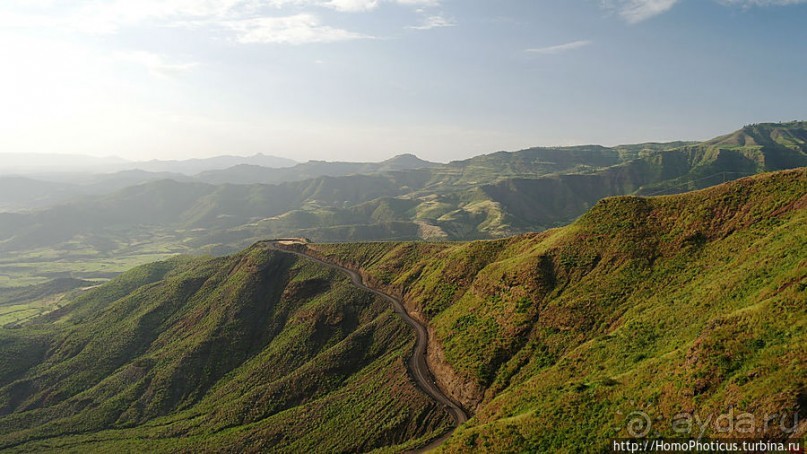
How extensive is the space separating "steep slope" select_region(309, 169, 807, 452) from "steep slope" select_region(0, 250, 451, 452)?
13822 millimetres

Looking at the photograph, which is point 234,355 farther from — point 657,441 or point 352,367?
point 657,441

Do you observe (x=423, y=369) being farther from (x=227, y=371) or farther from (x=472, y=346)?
(x=227, y=371)

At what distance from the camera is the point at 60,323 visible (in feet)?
530

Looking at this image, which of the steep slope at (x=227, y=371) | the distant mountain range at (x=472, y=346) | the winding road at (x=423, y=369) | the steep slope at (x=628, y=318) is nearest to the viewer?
the steep slope at (x=628, y=318)

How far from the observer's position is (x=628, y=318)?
6469 centimetres

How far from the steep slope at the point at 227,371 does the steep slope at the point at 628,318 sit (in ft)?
45.3

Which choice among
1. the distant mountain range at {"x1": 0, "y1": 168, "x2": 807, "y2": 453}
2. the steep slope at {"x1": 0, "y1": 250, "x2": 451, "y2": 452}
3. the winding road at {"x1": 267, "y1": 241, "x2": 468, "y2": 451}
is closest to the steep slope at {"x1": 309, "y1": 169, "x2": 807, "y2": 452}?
the distant mountain range at {"x1": 0, "y1": 168, "x2": 807, "y2": 453}

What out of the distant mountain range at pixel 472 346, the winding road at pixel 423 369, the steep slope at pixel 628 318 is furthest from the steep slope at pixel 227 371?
the steep slope at pixel 628 318

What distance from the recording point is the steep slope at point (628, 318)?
3956 cm

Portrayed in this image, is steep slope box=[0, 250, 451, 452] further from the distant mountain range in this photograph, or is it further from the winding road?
the winding road

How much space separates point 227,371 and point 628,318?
97943 mm

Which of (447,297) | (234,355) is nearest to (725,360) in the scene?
(447,297)

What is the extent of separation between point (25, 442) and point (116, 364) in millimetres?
28098

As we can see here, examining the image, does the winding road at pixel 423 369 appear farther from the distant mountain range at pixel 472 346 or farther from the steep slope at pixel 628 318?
the steep slope at pixel 628 318
